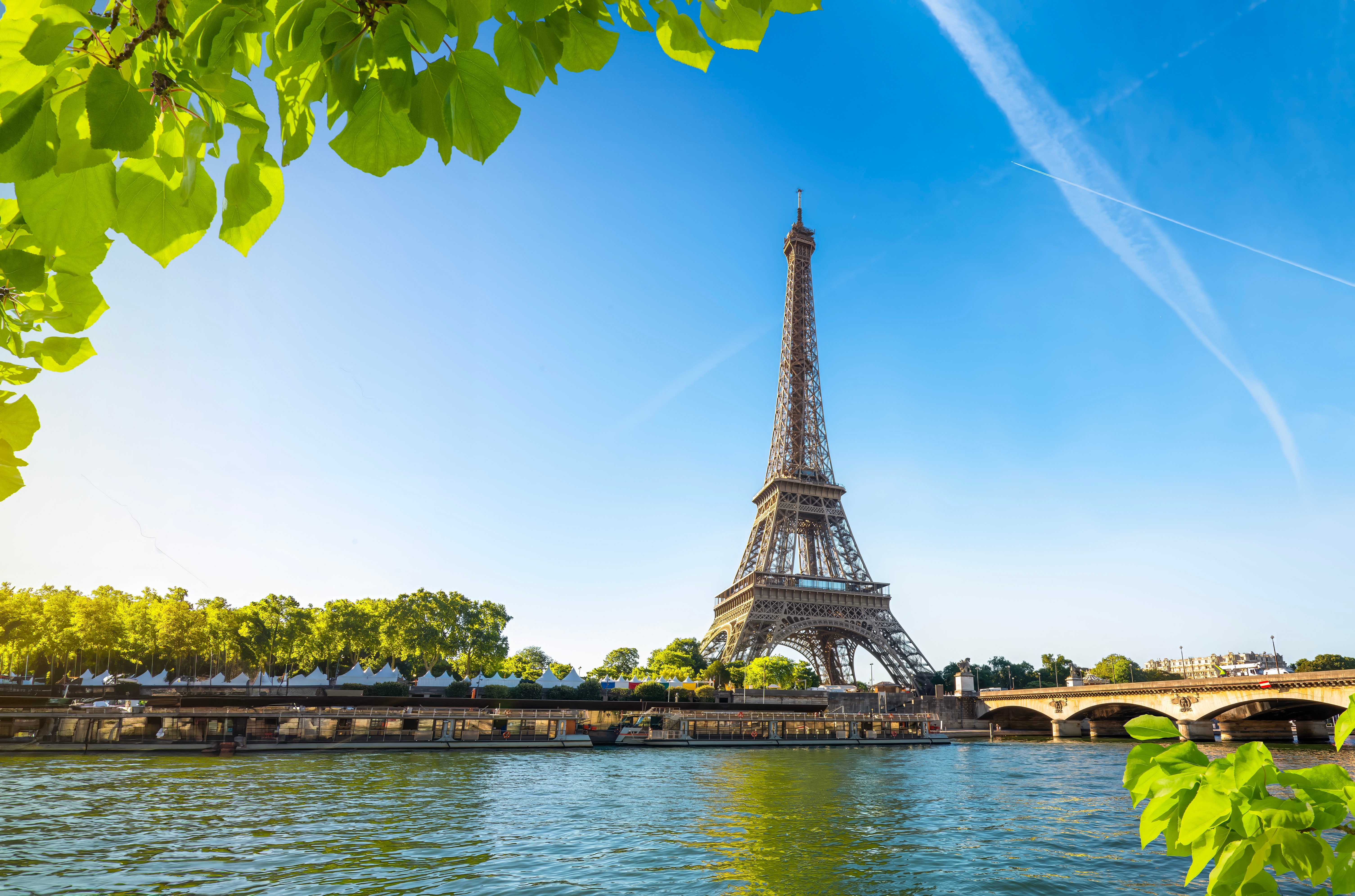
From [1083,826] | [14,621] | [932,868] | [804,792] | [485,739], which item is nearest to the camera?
[932,868]

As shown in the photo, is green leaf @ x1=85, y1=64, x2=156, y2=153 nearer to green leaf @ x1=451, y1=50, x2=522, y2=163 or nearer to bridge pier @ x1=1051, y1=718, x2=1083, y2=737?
green leaf @ x1=451, y1=50, x2=522, y2=163

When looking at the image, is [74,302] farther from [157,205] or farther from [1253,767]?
[1253,767]

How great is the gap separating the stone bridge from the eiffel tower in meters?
11.7

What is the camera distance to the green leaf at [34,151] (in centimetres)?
127

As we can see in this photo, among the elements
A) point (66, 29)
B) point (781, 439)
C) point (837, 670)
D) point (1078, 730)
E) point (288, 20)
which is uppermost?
point (781, 439)

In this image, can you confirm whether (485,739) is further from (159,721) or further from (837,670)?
(837,670)

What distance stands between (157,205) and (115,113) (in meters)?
0.28

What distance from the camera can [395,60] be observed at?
4.83 ft

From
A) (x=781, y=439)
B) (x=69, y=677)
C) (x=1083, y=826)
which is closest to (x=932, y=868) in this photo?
(x=1083, y=826)

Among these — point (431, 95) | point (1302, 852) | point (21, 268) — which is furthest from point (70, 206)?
point (1302, 852)

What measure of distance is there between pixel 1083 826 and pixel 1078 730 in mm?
68501

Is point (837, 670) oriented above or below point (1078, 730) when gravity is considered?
above

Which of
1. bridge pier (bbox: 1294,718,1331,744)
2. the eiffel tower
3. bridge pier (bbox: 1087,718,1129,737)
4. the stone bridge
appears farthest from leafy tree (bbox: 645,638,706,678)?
bridge pier (bbox: 1294,718,1331,744)

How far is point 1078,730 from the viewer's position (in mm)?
81812
